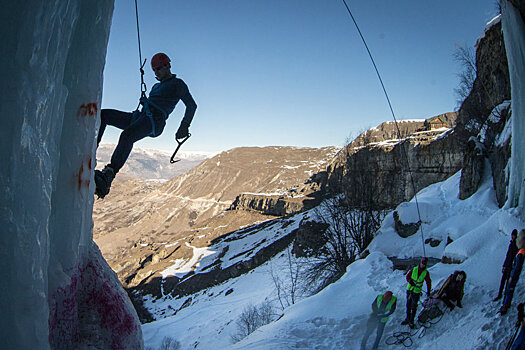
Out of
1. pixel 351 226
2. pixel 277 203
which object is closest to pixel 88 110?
pixel 351 226

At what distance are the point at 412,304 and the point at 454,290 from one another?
3.16 feet

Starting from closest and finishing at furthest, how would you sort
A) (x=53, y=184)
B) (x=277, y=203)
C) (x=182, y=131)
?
(x=53, y=184)
(x=182, y=131)
(x=277, y=203)

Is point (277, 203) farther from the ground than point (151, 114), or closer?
closer

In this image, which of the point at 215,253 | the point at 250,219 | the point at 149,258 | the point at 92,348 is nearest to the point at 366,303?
the point at 92,348

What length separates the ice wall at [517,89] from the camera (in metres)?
6.79

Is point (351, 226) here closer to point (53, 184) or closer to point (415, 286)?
point (415, 286)

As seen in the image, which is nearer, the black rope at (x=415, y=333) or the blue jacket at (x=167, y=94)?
the blue jacket at (x=167, y=94)

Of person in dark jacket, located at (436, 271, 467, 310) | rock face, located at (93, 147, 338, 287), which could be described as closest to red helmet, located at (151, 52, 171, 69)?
person in dark jacket, located at (436, 271, 467, 310)

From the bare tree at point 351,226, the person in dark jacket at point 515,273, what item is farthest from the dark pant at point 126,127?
the bare tree at point 351,226

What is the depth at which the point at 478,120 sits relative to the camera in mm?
17984

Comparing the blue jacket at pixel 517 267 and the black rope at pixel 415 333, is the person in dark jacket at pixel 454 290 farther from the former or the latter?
the blue jacket at pixel 517 267

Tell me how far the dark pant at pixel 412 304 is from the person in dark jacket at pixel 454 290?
1.71 ft

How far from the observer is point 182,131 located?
3.41 meters

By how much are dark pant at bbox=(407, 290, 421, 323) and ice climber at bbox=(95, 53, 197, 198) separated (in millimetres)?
6534
